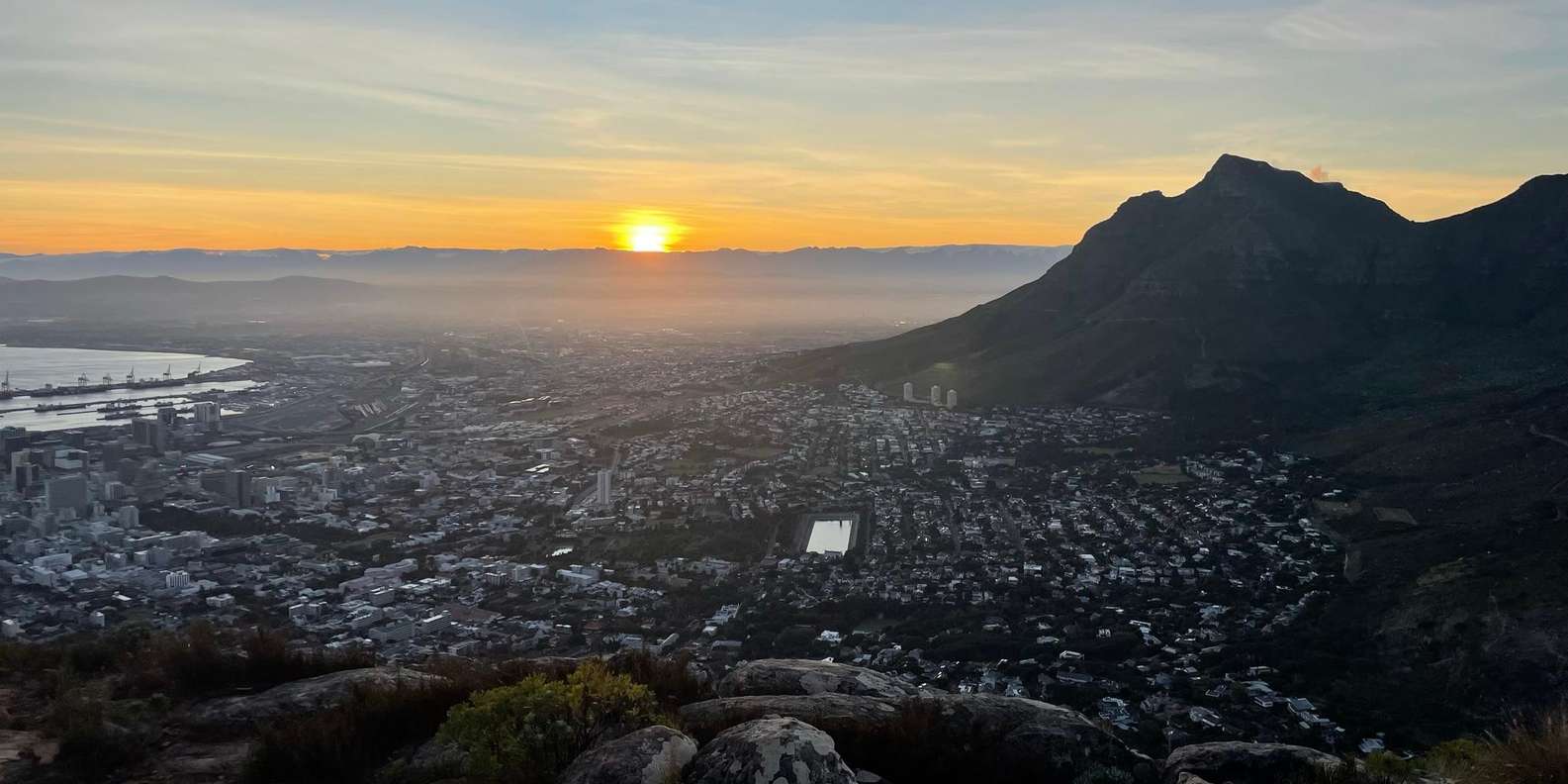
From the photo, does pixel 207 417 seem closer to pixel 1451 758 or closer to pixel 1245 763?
pixel 1245 763

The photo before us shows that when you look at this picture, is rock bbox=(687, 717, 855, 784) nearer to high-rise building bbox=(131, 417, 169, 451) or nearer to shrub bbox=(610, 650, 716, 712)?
shrub bbox=(610, 650, 716, 712)

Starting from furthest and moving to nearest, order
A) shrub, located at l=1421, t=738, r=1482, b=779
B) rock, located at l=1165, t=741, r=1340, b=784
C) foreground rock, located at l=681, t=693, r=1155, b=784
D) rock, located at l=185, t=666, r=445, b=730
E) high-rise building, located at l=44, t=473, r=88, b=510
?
1. high-rise building, located at l=44, t=473, r=88, b=510
2. rock, located at l=185, t=666, r=445, b=730
3. rock, located at l=1165, t=741, r=1340, b=784
4. foreground rock, located at l=681, t=693, r=1155, b=784
5. shrub, located at l=1421, t=738, r=1482, b=779

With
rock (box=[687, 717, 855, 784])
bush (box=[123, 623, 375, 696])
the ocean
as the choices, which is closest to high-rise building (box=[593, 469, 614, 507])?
bush (box=[123, 623, 375, 696])

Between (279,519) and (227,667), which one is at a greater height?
(227,667)

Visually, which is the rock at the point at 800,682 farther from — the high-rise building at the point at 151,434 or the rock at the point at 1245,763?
the high-rise building at the point at 151,434

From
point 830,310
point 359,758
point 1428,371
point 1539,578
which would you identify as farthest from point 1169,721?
point 830,310

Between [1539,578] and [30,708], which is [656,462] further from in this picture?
[30,708]
